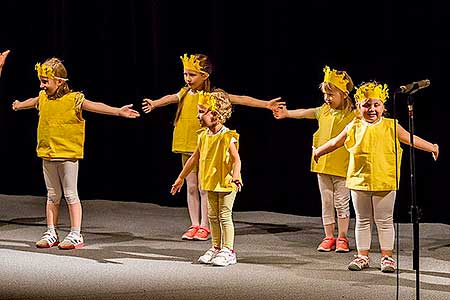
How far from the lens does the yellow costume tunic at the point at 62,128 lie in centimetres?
580

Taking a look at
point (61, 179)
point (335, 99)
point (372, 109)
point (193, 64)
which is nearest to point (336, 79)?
point (335, 99)

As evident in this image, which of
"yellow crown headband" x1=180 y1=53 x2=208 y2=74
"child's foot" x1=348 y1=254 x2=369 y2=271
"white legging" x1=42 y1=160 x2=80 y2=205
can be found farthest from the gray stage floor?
"yellow crown headband" x1=180 y1=53 x2=208 y2=74

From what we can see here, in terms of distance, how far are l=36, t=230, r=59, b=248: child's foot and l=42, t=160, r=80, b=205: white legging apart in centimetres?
20

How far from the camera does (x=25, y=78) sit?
318 inches

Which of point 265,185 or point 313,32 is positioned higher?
point 313,32

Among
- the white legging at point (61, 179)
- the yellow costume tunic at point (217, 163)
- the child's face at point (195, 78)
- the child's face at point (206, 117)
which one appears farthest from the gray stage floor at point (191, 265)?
the child's face at point (195, 78)

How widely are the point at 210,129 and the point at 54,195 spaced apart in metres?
1.14

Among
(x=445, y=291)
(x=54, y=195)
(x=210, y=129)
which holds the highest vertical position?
(x=210, y=129)

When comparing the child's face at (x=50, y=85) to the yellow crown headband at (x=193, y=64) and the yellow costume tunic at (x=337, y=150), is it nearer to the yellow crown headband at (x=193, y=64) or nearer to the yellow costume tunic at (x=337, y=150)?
the yellow crown headband at (x=193, y=64)

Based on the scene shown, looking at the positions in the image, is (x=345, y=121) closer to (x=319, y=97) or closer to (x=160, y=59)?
(x=319, y=97)

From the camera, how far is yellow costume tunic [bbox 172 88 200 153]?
6.16 metres

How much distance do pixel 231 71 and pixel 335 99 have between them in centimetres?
157

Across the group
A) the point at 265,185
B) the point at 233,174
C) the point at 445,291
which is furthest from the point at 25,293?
the point at 265,185

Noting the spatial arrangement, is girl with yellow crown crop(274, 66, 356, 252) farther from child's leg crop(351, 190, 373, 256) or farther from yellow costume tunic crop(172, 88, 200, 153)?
yellow costume tunic crop(172, 88, 200, 153)
